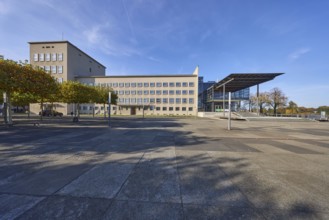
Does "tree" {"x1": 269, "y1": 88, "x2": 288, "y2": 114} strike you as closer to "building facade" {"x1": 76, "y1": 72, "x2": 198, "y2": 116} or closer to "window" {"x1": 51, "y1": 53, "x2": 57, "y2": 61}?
"building facade" {"x1": 76, "y1": 72, "x2": 198, "y2": 116}

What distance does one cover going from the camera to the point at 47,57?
5488cm

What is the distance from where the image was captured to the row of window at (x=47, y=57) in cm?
5441

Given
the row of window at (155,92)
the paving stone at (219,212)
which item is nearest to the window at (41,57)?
the row of window at (155,92)

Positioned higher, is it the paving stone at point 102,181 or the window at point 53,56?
the window at point 53,56

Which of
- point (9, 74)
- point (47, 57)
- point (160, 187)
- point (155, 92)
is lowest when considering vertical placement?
point (160, 187)

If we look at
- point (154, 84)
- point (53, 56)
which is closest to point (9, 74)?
point (154, 84)

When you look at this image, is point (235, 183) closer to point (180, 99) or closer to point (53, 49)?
point (180, 99)

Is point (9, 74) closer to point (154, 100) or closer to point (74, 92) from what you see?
point (74, 92)

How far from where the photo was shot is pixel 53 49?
54344 mm

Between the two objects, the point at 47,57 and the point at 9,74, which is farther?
the point at 47,57

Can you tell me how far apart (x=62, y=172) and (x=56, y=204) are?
1829mm

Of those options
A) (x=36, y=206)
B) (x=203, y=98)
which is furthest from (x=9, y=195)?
(x=203, y=98)

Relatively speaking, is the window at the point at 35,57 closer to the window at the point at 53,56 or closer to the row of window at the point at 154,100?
the window at the point at 53,56

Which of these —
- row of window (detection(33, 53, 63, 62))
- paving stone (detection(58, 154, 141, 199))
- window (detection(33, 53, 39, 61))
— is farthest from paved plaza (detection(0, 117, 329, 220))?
window (detection(33, 53, 39, 61))
